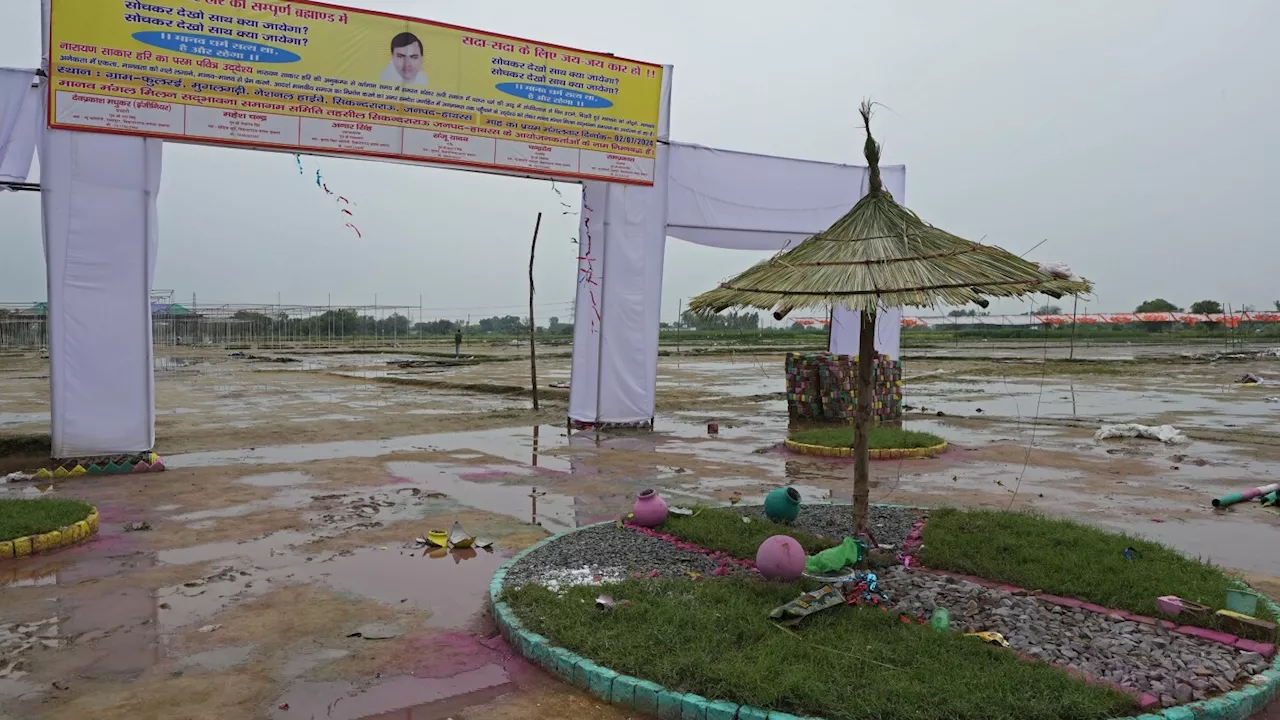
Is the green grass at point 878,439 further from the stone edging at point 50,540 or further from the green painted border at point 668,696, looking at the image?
the stone edging at point 50,540

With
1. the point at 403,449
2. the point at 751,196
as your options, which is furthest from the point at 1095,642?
the point at 751,196

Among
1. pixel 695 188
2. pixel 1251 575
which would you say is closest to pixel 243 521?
pixel 1251 575

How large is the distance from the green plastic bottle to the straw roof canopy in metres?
1.89

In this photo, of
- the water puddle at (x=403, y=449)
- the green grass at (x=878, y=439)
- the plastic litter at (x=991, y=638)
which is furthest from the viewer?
the green grass at (x=878, y=439)

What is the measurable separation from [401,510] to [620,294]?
6.43 metres

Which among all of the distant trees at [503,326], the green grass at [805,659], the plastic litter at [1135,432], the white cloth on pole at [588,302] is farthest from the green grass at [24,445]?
the distant trees at [503,326]

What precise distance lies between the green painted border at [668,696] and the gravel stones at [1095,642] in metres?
0.09

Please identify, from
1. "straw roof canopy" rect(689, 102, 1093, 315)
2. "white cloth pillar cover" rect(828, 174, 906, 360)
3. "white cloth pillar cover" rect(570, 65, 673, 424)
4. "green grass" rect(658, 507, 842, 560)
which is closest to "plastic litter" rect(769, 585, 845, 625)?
"green grass" rect(658, 507, 842, 560)

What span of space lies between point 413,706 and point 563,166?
9.84m

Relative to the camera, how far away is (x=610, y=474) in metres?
9.75

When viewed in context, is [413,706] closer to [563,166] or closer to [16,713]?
[16,713]

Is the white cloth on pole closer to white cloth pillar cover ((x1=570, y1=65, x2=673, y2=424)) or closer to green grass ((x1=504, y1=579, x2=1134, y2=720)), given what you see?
white cloth pillar cover ((x1=570, y1=65, x2=673, y2=424))

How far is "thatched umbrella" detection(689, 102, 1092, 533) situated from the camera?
5242mm

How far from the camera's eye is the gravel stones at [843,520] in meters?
6.35
